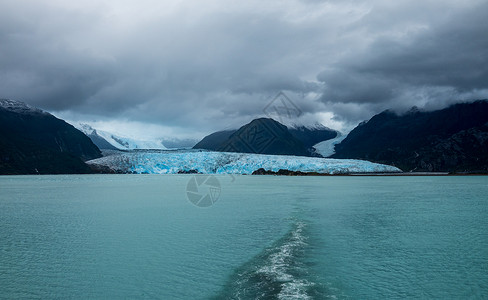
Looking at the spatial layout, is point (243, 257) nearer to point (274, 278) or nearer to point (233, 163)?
point (274, 278)

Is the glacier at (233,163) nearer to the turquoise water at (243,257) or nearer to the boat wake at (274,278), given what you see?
the turquoise water at (243,257)

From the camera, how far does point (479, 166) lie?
199125mm

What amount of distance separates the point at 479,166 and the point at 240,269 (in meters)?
231

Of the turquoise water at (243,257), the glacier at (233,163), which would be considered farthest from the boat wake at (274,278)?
the glacier at (233,163)

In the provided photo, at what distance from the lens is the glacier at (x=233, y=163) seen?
13650 centimetres

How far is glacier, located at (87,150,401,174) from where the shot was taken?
5374 inches

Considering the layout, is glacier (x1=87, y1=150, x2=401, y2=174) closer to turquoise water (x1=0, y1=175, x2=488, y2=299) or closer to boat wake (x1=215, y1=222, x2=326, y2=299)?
turquoise water (x1=0, y1=175, x2=488, y2=299)

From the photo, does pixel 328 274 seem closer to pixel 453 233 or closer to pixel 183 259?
pixel 183 259

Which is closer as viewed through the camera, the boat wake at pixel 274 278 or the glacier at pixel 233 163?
the boat wake at pixel 274 278

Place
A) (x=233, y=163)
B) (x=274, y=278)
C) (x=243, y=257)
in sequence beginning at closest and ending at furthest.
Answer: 1. (x=274, y=278)
2. (x=243, y=257)
3. (x=233, y=163)

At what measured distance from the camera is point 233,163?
144 metres

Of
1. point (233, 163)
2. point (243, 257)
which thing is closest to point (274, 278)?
point (243, 257)

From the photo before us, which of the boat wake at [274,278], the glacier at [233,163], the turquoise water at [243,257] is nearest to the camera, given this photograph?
the boat wake at [274,278]

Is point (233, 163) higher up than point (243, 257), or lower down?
higher up
